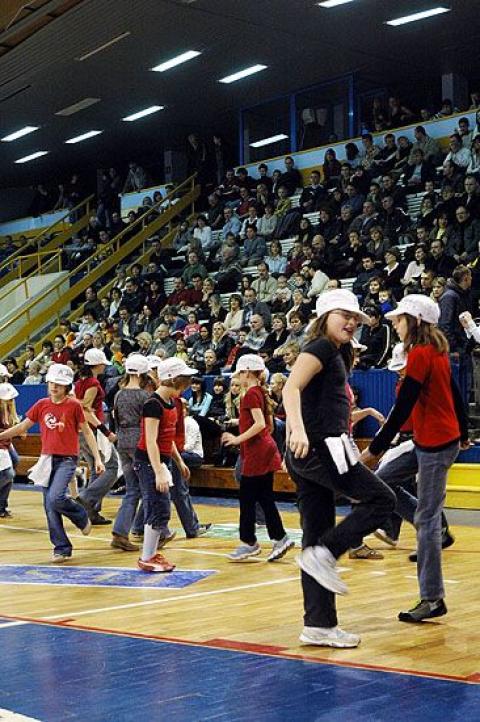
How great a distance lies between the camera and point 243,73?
22328mm

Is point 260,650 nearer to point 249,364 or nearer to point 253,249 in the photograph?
point 249,364

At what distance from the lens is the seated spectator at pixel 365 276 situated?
52.6ft

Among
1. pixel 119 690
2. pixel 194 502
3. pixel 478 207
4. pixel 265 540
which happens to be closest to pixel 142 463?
pixel 265 540

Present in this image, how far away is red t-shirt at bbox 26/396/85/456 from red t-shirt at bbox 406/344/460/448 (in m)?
3.80

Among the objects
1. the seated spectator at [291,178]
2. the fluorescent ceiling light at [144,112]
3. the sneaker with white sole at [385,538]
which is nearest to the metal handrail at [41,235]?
the fluorescent ceiling light at [144,112]

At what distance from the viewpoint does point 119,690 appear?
4.61 meters

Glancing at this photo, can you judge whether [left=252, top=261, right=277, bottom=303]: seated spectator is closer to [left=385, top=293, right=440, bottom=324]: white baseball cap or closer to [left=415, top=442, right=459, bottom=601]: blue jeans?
[left=385, top=293, right=440, bottom=324]: white baseball cap

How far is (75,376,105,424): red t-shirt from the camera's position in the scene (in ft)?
38.2

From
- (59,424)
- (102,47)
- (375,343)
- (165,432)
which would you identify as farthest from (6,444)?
(102,47)

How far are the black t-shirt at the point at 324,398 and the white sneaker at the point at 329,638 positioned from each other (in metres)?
0.96

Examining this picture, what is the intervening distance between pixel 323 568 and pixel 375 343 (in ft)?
28.8

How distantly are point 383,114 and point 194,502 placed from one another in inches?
443

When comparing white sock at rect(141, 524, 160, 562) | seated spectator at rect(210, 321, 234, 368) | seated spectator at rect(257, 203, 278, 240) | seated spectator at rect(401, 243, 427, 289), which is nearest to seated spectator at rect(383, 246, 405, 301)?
seated spectator at rect(401, 243, 427, 289)

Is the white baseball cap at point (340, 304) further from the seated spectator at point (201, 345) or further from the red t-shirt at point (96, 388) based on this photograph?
the seated spectator at point (201, 345)
